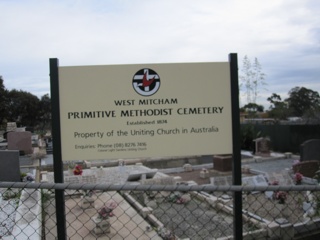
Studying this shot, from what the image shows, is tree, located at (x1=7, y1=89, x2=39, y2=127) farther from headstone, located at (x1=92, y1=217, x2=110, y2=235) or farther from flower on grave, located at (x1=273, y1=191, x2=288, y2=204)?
flower on grave, located at (x1=273, y1=191, x2=288, y2=204)

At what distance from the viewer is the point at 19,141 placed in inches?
619

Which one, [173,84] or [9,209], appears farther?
[9,209]

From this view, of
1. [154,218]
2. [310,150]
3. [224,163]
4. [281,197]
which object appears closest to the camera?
[154,218]

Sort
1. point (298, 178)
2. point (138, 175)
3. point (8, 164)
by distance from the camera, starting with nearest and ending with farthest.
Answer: point (298, 178)
point (8, 164)
point (138, 175)

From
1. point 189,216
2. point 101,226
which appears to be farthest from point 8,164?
point 189,216

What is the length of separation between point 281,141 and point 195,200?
11.2 meters

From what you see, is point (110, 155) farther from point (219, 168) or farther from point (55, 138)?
point (219, 168)

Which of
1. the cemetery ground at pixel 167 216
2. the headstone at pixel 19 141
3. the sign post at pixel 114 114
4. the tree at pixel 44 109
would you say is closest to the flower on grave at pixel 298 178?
the cemetery ground at pixel 167 216

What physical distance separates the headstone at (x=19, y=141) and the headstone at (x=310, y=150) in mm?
12579

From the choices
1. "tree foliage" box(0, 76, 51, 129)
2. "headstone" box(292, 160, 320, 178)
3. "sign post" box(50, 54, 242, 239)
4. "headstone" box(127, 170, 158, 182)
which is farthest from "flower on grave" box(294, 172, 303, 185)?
"tree foliage" box(0, 76, 51, 129)

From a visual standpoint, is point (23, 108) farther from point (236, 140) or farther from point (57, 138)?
point (236, 140)

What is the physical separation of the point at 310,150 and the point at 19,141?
13.1 metres

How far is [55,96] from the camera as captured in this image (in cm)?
269

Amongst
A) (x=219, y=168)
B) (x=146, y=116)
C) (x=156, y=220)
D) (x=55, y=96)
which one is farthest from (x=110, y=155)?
(x=219, y=168)
